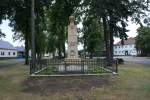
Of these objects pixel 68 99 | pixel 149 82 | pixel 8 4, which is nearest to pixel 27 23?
pixel 8 4

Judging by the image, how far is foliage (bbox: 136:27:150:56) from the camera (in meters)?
93.1

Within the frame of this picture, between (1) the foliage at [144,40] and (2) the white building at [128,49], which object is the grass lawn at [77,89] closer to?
(1) the foliage at [144,40]

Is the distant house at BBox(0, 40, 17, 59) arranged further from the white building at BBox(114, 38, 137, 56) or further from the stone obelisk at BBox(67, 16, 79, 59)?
the stone obelisk at BBox(67, 16, 79, 59)

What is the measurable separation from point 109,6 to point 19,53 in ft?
305

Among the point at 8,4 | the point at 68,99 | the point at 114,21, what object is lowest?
the point at 68,99

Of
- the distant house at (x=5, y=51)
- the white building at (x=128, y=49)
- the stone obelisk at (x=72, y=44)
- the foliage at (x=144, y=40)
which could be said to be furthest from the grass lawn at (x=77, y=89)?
the white building at (x=128, y=49)

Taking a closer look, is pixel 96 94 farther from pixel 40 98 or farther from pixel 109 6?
pixel 109 6

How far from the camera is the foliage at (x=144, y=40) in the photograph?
305 feet

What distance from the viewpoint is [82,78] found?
18844 mm

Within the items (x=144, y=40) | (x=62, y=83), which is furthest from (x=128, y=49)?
(x=62, y=83)

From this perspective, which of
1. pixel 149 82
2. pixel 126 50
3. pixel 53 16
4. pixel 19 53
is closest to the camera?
pixel 149 82

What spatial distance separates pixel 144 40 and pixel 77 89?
8276 centimetres

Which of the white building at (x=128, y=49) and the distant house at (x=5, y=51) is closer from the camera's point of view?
the distant house at (x=5, y=51)

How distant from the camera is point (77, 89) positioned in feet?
50.6
